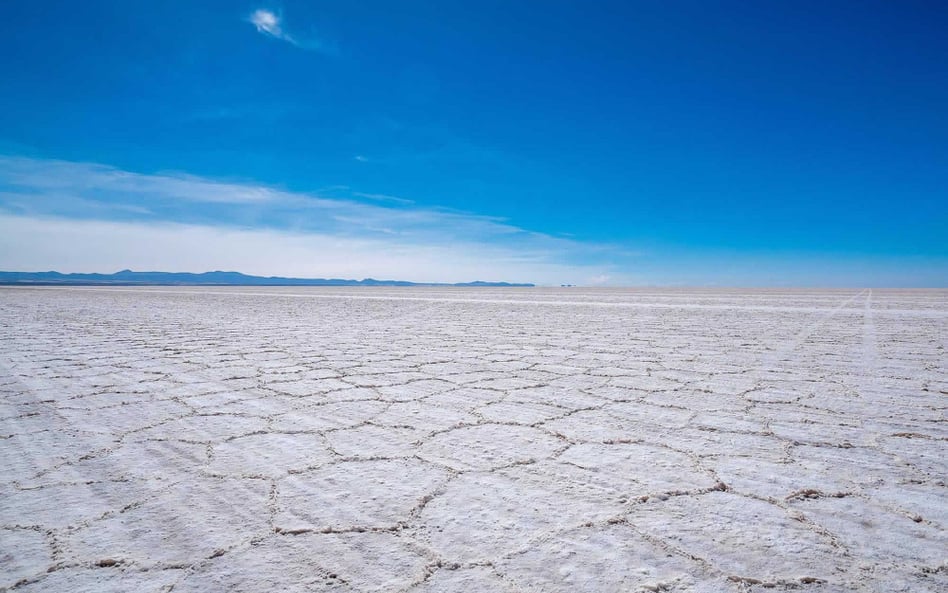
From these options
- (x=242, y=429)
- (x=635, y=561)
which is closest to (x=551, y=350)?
(x=242, y=429)

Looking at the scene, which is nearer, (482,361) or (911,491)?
(911,491)

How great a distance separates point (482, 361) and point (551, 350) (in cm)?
74

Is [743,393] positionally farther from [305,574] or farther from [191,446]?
[191,446]

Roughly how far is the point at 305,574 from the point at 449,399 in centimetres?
130

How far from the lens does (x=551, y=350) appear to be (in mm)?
3715

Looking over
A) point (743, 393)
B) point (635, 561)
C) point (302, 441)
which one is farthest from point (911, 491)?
point (302, 441)

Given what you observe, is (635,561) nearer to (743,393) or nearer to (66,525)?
(66,525)

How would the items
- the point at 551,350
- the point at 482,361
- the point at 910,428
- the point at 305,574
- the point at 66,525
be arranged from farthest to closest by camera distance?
the point at 551,350 < the point at 482,361 < the point at 910,428 < the point at 66,525 < the point at 305,574

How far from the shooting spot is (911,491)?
122cm

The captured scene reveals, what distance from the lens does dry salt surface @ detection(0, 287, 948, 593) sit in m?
0.91

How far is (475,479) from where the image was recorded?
1.31 m

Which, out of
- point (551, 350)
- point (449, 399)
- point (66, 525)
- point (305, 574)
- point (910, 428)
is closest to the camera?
point (305, 574)

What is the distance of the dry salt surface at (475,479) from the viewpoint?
91 centimetres

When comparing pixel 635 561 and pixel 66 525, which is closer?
pixel 635 561
